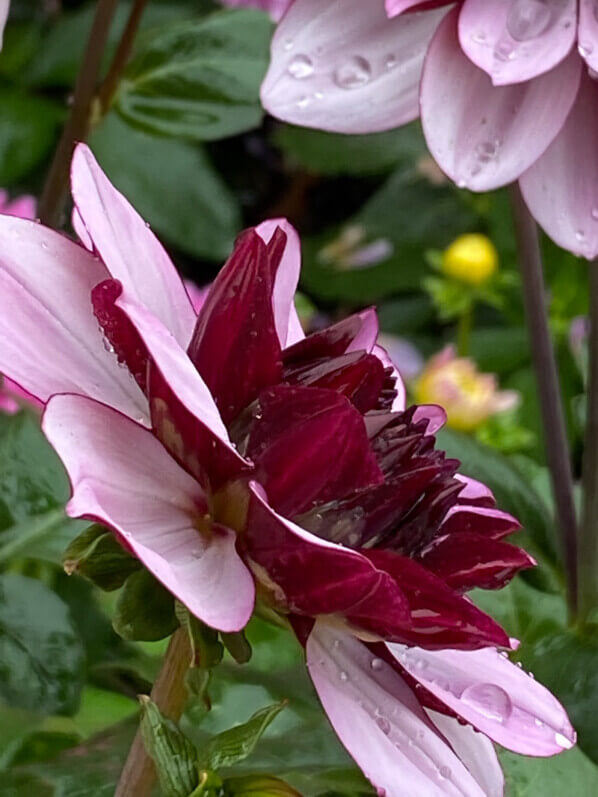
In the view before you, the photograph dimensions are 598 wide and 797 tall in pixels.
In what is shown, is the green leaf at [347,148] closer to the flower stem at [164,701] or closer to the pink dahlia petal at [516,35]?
the pink dahlia petal at [516,35]

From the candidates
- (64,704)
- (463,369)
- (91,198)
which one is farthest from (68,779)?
(463,369)

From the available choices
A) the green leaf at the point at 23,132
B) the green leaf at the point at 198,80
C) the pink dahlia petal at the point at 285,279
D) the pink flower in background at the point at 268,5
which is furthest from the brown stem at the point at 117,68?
the green leaf at the point at 23,132

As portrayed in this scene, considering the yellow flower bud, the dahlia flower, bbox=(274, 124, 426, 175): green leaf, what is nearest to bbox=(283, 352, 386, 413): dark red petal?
the dahlia flower

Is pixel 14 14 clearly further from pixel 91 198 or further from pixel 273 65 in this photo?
pixel 91 198

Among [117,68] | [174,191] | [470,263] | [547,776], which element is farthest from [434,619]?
[174,191]

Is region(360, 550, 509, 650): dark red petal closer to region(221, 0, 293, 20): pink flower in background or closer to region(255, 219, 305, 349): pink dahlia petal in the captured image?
region(255, 219, 305, 349): pink dahlia petal

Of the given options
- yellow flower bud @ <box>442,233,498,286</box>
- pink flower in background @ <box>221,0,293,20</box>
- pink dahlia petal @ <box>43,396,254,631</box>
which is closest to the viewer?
pink dahlia petal @ <box>43,396,254,631</box>
